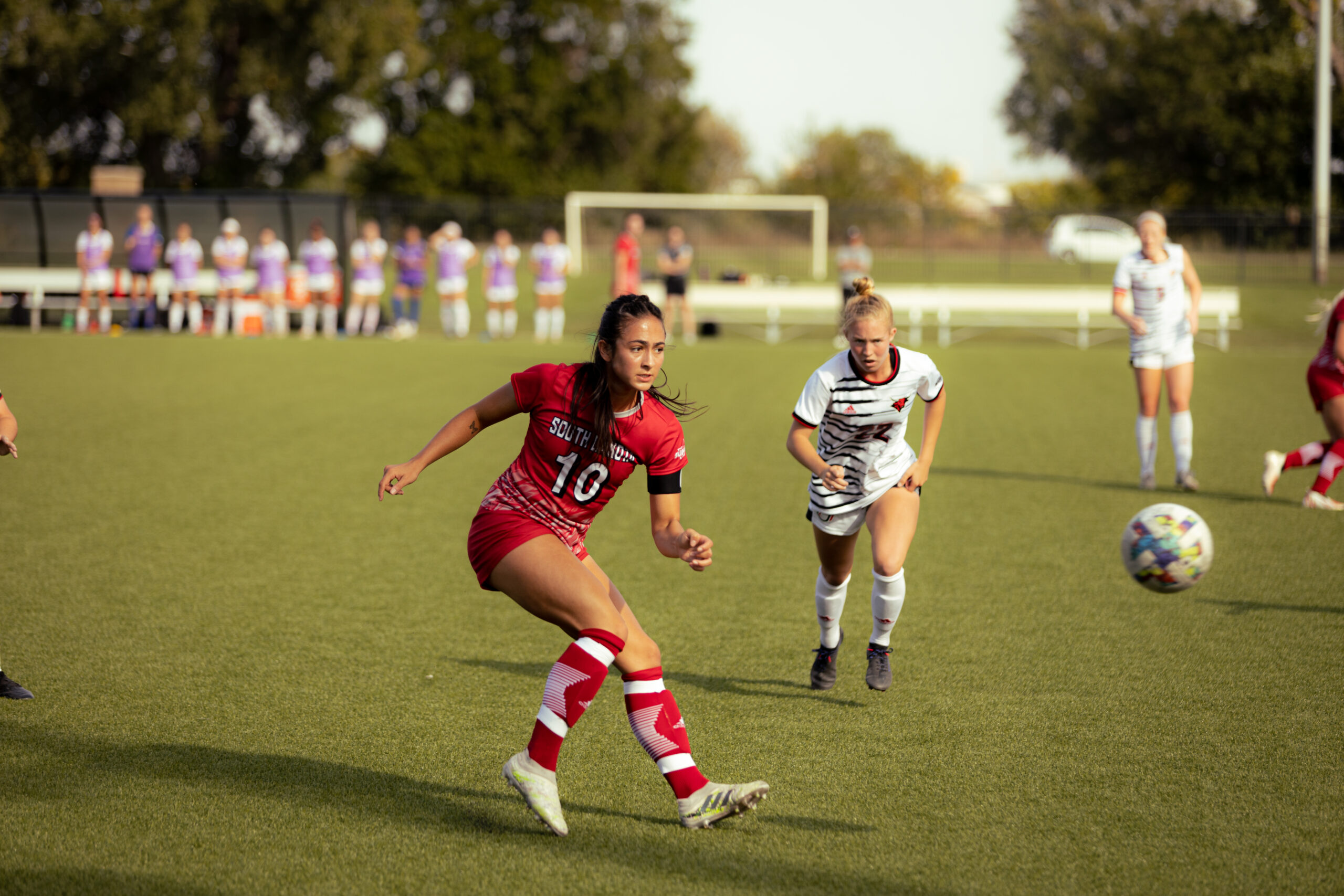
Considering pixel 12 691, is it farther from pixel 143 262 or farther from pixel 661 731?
pixel 143 262

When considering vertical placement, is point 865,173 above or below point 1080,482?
→ above

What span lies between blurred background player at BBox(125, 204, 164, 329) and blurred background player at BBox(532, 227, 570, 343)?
7.38 m

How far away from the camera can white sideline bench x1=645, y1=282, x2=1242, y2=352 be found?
2416 cm

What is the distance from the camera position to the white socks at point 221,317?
23.7 metres

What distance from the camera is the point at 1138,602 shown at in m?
6.46

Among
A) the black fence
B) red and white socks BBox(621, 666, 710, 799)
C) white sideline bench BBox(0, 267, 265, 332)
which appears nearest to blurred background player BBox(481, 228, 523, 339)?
the black fence

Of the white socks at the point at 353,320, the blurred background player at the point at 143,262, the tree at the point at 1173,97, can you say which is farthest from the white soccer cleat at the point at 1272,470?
the tree at the point at 1173,97

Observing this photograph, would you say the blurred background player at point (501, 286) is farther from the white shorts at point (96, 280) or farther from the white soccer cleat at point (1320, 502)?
the white soccer cleat at point (1320, 502)

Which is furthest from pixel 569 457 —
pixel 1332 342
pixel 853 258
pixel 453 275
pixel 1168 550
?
pixel 453 275

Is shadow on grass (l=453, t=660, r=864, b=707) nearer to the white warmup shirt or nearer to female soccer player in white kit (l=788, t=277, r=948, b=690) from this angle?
female soccer player in white kit (l=788, t=277, r=948, b=690)

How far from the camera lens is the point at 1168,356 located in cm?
929

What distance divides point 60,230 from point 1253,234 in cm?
2740

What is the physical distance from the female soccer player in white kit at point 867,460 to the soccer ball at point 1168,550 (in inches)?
35.5

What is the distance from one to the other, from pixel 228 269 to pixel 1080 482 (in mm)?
18160
